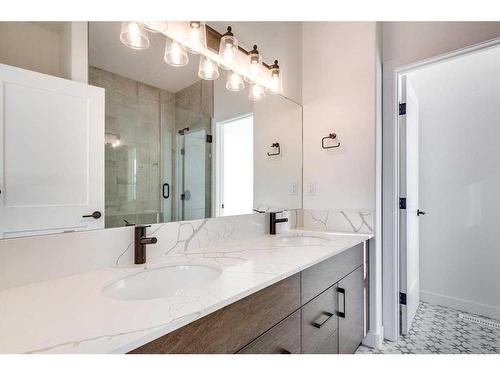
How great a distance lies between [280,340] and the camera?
93 centimetres

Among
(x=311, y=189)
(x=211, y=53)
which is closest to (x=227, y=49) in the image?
(x=211, y=53)

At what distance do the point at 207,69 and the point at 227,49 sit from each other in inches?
7.1

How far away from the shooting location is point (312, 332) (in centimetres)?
112

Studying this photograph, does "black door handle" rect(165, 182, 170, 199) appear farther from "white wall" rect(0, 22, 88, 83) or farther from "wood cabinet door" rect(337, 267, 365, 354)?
"wood cabinet door" rect(337, 267, 365, 354)

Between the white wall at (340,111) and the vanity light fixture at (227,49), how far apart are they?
0.82 metres

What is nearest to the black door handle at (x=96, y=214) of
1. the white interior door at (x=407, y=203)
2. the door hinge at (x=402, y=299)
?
the white interior door at (x=407, y=203)

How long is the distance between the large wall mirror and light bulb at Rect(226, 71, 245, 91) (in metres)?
0.03

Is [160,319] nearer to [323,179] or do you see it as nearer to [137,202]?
[137,202]

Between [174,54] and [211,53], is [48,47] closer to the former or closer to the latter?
[174,54]

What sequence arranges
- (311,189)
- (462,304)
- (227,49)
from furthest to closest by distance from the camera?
(462,304) < (311,189) < (227,49)

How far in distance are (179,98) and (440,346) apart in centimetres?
224

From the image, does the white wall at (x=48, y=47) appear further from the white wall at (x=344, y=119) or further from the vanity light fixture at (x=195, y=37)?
the white wall at (x=344, y=119)
